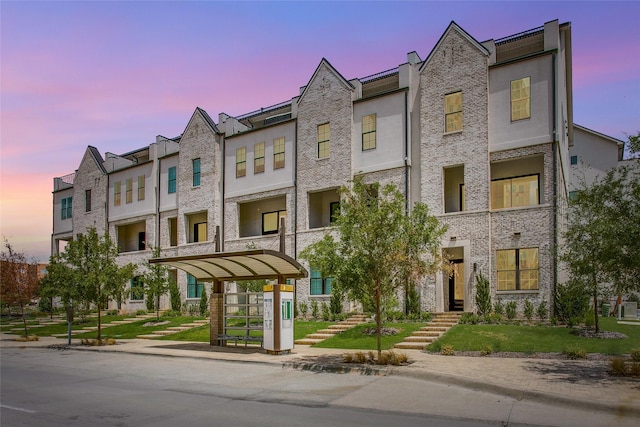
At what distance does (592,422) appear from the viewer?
9539 millimetres

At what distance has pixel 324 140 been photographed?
3225 centimetres

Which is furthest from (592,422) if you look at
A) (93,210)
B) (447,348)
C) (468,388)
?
(93,210)

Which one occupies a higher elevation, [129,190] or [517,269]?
[129,190]

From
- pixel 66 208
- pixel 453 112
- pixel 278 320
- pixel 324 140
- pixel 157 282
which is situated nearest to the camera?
pixel 278 320

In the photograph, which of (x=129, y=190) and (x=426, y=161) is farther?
(x=129, y=190)

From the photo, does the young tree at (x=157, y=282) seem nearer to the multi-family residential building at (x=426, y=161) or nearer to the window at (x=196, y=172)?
the multi-family residential building at (x=426, y=161)

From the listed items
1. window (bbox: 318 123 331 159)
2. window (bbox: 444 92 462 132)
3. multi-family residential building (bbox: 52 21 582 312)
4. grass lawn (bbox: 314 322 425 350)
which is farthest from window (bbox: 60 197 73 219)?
window (bbox: 444 92 462 132)

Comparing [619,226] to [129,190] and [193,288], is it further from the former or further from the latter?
[129,190]

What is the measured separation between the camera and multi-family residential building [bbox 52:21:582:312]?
82.5 feet

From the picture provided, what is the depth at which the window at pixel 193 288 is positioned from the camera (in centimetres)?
3780

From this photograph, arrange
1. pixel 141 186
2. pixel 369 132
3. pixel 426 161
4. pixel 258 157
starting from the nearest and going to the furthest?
pixel 426 161
pixel 369 132
pixel 258 157
pixel 141 186

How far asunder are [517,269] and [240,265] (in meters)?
12.6

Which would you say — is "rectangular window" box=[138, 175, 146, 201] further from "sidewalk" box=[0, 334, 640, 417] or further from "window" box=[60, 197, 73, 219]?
"sidewalk" box=[0, 334, 640, 417]

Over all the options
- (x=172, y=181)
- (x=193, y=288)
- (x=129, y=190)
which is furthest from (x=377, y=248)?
(x=129, y=190)
